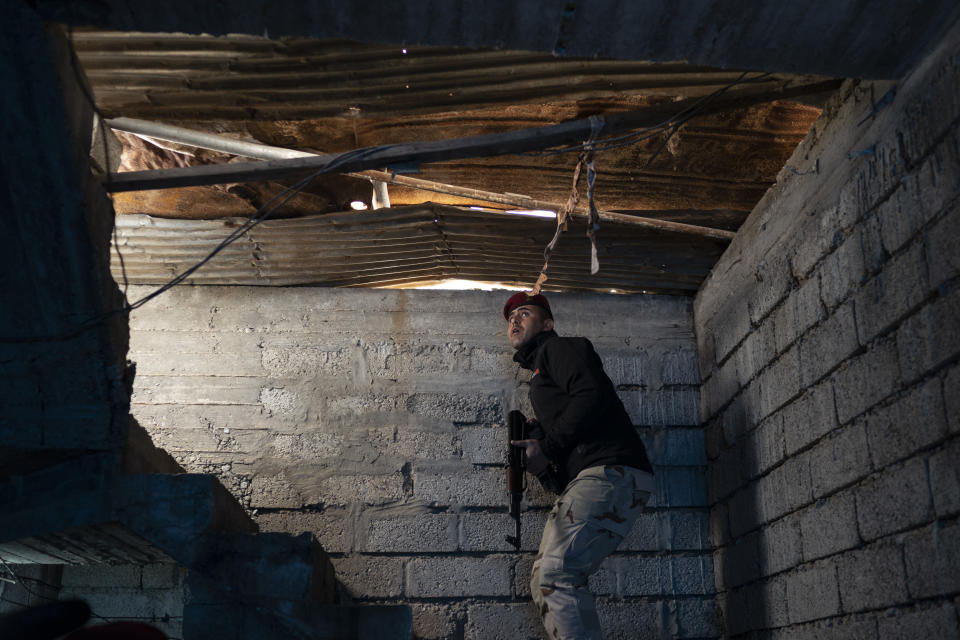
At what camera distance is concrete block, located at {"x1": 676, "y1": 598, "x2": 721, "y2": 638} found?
407cm

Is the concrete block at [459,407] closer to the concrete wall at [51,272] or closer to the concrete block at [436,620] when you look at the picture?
the concrete block at [436,620]

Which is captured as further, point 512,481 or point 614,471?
point 512,481

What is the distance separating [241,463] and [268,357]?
0.57m

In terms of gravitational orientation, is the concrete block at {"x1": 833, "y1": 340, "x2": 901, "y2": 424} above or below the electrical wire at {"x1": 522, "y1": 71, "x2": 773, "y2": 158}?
below

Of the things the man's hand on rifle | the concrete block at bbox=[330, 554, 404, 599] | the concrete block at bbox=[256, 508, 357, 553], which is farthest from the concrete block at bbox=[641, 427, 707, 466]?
the concrete block at bbox=[256, 508, 357, 553]

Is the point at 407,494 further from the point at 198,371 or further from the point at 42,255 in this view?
the point at 42,255

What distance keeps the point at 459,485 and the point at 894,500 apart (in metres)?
2.19

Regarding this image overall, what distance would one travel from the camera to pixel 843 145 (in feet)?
9.96

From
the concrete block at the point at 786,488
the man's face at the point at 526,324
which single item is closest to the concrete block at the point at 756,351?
the concrete block at the point at 786,488

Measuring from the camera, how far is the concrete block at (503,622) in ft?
13.1

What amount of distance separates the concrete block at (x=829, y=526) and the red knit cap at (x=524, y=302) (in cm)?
157

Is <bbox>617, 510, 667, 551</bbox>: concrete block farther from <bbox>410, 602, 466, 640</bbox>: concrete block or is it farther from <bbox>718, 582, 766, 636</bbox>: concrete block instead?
<bbox>410, 602, 466, 640</bbox>: concrete block

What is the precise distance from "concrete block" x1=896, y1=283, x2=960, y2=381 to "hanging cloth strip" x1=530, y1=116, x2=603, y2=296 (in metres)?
1.09

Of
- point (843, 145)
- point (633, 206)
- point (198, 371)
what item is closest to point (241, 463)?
point (198, 371)
